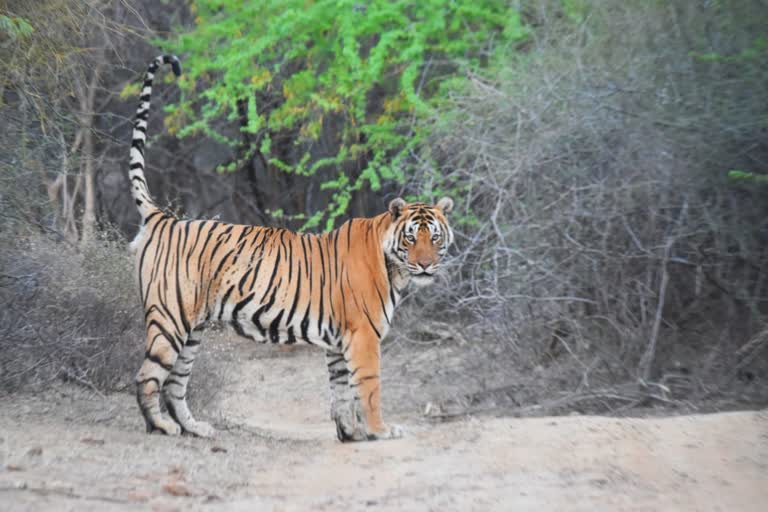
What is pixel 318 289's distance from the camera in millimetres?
7109

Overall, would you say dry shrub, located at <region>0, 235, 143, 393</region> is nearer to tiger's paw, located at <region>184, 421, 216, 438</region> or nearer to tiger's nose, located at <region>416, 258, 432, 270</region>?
tiger's paw, located at <region>184, 421, 216, 438</region>

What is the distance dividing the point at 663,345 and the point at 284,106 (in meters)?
6.50

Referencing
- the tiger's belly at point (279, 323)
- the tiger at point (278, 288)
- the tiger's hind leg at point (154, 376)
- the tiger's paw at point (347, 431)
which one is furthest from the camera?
the tiger's paw at point (347, 431)

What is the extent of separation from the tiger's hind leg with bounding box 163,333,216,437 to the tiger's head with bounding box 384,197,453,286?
1.65 meters

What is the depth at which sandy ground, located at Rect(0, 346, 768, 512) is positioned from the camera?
16.2 ft

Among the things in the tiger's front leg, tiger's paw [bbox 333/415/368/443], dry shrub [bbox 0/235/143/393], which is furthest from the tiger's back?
dry shrub [bbox 0/235/143/393]

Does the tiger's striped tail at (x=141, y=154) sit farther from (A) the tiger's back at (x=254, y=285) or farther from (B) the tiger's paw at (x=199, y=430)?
(B) the tiger's paw at (x=199, y=430)

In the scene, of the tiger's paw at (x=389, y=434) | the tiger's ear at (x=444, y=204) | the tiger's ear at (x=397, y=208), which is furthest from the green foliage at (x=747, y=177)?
the tiger's paw at (x=389, y=434)

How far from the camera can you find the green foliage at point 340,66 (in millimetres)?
11828

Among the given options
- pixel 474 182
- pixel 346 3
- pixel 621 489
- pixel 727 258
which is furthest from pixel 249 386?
pixel 621 489

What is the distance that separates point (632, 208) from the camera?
7926mm

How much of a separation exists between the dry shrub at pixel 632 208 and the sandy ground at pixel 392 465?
4.77 feet

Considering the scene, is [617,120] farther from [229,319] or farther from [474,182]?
[229,319]

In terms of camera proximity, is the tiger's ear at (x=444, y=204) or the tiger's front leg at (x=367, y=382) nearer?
the tiger's front leg at (x=367, y=382)
